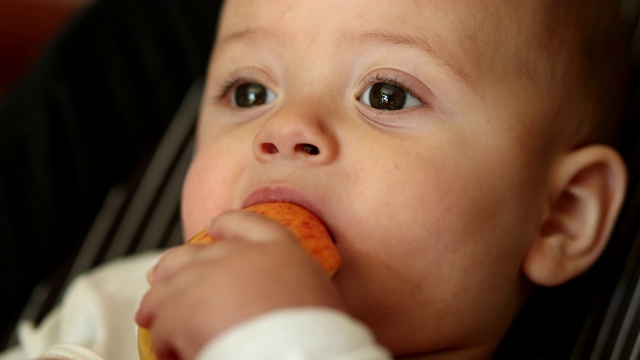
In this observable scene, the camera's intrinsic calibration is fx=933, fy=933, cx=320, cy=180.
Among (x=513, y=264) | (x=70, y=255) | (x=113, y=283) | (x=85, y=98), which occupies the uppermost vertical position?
(x=513, y=264)

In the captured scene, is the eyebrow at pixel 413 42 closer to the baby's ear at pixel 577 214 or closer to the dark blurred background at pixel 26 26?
the baby's ear at pixel 577 214

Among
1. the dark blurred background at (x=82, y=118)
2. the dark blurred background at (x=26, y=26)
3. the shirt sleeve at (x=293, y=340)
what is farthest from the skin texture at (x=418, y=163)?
the dark blurred background at (x=26, y=26)

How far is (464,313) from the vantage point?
1.00m

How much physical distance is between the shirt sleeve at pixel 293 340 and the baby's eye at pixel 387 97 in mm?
336

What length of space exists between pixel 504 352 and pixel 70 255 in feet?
2.38

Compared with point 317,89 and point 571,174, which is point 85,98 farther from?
point 571,174

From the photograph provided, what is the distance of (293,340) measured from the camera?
688mm

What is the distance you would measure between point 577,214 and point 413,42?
0.31m

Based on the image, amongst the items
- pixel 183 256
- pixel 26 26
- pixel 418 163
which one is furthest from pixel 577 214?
pixel 26 26

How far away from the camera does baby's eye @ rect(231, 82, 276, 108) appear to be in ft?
3.57

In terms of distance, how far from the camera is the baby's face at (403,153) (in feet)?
3.04

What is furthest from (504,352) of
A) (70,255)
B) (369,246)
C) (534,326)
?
(70,255)

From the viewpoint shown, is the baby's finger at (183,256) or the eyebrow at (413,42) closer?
the baby's finger at (183,256)

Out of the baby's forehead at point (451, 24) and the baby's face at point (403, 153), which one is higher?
the baby's forehead at point (451, 24)
